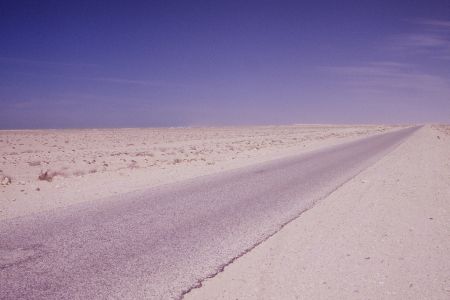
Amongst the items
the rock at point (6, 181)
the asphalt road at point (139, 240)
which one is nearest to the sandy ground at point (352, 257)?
the asphalt road at point (139, 240)

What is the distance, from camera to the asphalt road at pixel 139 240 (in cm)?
468

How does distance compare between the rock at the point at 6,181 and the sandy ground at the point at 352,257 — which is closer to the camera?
the sandy ground at the point at 352,257

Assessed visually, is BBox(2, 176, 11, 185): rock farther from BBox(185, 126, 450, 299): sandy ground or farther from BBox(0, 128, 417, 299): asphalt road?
BBox(185, 126, 450, 299): sandy ground

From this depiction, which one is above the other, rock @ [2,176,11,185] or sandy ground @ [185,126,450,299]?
rock @ [2,176,11,185]

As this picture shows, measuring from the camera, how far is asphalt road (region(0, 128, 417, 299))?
4.68 m

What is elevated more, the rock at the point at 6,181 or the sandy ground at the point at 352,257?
the rock at the point at 6,181

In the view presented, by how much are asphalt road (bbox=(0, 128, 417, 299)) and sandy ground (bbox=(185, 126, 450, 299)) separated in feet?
1.20

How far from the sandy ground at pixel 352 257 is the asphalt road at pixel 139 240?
37 centimetres

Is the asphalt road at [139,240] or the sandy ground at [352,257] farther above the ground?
the asphalt road at [139,240]

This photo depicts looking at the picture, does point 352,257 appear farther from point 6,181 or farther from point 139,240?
point 6,181

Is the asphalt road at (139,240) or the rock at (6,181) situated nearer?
the asphalt road at (139,240)

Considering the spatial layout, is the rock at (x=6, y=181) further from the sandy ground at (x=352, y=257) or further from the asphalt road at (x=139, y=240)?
the sandy ground at (x=352, y=257)

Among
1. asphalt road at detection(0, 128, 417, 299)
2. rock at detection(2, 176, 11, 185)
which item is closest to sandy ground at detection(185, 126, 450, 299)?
asphalt road at detection(0, 128, 417, 299)

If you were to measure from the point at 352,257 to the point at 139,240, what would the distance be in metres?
3.28
